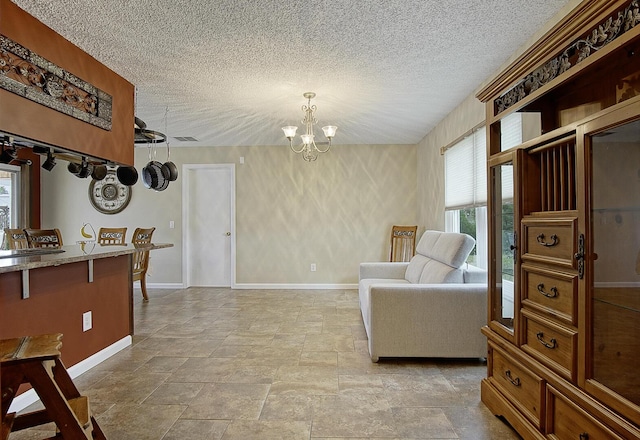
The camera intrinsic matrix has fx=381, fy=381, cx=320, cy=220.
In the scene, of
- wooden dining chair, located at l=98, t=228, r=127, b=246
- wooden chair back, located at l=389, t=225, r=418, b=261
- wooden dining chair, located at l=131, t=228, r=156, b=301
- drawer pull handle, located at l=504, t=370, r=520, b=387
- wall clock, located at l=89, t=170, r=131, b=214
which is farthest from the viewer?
wall clock, located at l=89, t=170, r=131, b=214

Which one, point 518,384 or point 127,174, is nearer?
point 518,384

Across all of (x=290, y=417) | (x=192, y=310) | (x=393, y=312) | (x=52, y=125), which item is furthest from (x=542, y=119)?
(x=192, y=310)

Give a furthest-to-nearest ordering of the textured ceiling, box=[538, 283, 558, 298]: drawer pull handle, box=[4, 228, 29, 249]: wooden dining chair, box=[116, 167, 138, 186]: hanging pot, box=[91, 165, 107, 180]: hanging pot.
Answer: box=[4, 228, 29, 249]: wooden dining chair, box=[116, 167, 138, 186]: hanging pot, box=[91, 165, 107, 180]: hanging pot, the textured ceiling, box=[538, 283, 558, 298]: drawer pull handle

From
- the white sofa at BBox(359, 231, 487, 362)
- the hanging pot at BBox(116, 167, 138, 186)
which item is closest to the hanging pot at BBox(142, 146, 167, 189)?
the hanging pot at BBox(116, 167, 138, 186)

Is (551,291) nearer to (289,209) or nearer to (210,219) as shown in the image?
(289,209)

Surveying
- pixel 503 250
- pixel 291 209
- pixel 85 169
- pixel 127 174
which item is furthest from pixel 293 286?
pixel 503 250

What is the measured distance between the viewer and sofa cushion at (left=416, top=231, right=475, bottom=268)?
316cm

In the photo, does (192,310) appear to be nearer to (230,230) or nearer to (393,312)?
(230,230)

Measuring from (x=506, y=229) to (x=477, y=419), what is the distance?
1075 millimetres

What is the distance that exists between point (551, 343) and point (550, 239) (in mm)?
459

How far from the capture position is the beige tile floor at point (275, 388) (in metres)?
2.03

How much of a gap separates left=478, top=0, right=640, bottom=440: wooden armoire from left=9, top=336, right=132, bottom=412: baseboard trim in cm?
279

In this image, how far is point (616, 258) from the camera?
141 centimetres

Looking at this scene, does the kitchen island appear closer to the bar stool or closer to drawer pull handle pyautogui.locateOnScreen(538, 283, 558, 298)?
the bar stool
